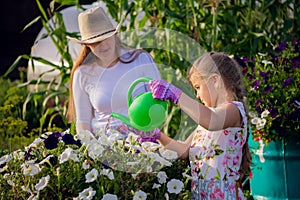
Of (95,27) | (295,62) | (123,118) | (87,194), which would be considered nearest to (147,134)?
(123,118)

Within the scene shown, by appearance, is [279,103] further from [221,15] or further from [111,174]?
[111,174]

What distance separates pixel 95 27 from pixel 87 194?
108cm

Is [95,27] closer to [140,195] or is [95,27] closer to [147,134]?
[147,134]

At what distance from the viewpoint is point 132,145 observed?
8.90 feet

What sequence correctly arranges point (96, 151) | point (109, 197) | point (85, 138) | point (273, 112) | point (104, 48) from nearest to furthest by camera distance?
point (109, 197), point (96, 151), point (85, 138), point (104, 48), point (273, 112)

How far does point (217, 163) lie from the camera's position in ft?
9.35

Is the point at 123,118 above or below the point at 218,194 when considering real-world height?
above

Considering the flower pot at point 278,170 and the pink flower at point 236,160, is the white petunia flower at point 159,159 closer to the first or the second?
the pink flower at point 236,160

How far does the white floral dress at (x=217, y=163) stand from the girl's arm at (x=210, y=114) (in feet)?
0.09

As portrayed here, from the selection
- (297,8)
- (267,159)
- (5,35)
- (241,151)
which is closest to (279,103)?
(267,159)

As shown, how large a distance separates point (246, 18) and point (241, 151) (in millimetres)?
1763

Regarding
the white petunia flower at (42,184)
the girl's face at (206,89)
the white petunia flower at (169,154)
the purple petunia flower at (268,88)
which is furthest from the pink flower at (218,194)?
the purple petunia flower at (268,88)

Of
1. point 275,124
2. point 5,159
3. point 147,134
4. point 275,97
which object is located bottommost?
point 275,124

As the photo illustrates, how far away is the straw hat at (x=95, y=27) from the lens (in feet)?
10.8
